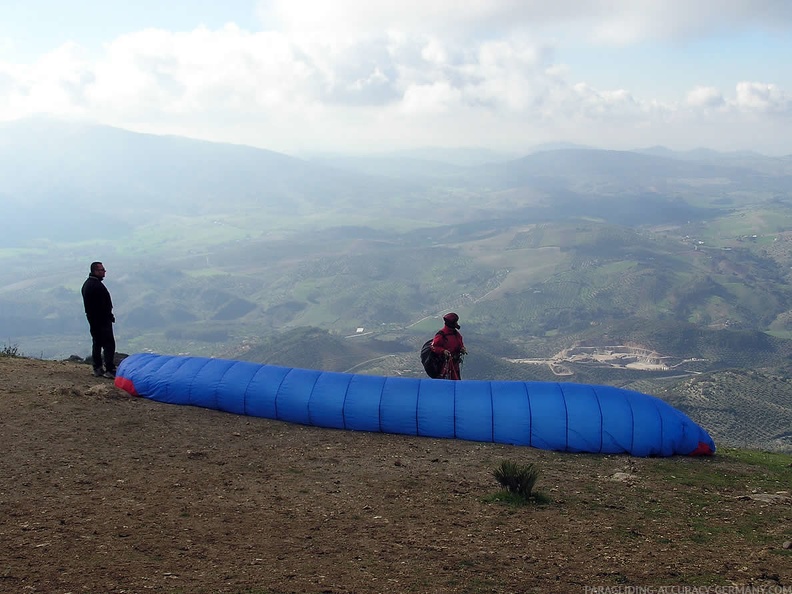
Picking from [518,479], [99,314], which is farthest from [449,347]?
[99,314]

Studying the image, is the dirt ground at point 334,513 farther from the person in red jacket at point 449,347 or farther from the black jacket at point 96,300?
the person in red jacket at point 449,347

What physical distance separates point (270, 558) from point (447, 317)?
8.79 metres

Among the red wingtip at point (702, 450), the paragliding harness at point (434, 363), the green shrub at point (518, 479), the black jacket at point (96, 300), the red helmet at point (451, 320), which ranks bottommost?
the red wingtip at point (702, 450)

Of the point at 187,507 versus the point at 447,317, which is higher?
the point at 447,317

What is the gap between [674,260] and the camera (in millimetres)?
184750

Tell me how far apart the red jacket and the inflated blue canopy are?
156cm

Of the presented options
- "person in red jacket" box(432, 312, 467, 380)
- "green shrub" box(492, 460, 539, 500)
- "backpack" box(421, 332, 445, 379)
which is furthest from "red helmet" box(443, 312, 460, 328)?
"green shrub" box(492, 460, 539, 500)

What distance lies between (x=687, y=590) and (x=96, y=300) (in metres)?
12.6

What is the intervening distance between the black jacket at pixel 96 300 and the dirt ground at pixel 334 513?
1868mm

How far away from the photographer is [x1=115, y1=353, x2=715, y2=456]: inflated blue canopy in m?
12.8

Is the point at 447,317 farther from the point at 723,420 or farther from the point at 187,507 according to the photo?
the point at 723,420

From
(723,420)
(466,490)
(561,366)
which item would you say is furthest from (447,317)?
(561,366)

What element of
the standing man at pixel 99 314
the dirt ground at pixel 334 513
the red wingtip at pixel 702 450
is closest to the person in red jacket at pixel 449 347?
the dirt ground at pixel 334 513

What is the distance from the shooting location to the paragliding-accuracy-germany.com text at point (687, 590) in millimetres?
6262
